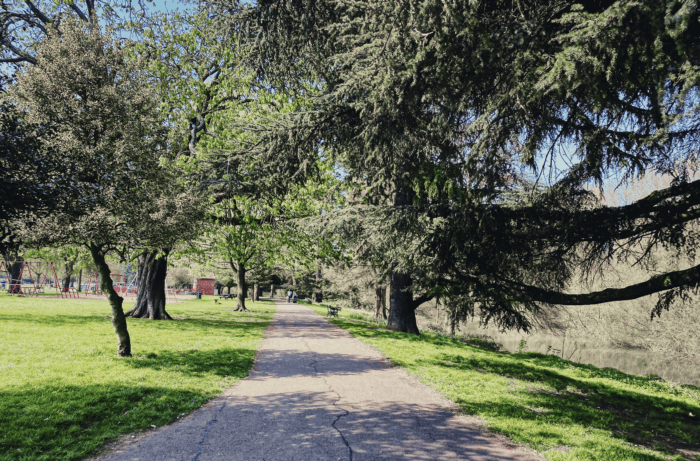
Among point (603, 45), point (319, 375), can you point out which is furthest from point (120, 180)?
point (603, 45)

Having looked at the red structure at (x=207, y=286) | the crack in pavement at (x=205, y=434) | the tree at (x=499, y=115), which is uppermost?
the tree at (x=499, y=115)

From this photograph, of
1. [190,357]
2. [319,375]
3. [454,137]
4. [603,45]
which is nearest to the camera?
[603,45]

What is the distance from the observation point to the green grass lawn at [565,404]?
466cm

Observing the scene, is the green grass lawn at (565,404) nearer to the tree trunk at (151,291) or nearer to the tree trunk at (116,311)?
the tree trunk at (116,311)

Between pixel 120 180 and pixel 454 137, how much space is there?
5993mm

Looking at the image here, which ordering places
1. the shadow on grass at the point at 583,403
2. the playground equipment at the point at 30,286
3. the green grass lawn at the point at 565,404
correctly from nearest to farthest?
the green grass lawn at the point at 565,404
the shadow on grass at the point at 583,403
the playground equipment at the point at 30,286

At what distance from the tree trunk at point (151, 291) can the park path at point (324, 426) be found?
10424mm

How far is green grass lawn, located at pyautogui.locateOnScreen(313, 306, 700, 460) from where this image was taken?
4.66 metres

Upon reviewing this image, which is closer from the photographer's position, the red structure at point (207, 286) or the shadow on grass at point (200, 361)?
the shadow on grass at point (200, 361)

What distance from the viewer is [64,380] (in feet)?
19.9

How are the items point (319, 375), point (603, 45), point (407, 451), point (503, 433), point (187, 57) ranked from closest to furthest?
point (603, 45)
point (407, 451)
point (503, 433)
point (319, 375)
point (187, 57)

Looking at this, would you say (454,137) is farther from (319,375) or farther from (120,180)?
(120,180)

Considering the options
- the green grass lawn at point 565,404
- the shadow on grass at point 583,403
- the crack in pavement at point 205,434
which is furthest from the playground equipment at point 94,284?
the shadow on grass at point 583,403

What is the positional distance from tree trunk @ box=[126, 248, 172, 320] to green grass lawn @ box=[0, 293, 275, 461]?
439 cm
